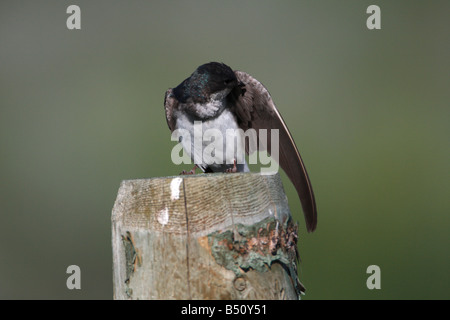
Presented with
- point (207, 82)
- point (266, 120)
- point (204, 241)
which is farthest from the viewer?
point (266, 120)

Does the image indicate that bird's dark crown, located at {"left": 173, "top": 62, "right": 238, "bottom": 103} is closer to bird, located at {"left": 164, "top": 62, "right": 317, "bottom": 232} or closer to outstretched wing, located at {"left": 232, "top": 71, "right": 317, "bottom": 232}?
bird, located at {"left": 164, "top": 62, "right": 317, "bottom": 232}

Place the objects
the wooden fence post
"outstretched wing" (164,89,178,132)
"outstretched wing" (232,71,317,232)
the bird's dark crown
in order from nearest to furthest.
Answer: the wooden fence post, "outstretched wing" (232,71,317,232), the bird's dark crown, "outstretched wing" (164,89,178,132)

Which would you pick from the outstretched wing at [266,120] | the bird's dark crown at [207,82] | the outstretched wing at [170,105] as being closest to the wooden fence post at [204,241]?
the outstretched wing at [266,120]

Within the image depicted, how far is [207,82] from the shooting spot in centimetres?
378

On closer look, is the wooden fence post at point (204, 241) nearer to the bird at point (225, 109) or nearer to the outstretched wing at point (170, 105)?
the bird at point (225, 109)

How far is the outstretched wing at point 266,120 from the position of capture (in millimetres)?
3479

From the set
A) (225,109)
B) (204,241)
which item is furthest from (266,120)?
(204,241)

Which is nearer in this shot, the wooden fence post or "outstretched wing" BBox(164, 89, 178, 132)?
the wooden fence post

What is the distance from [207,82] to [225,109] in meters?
0.29

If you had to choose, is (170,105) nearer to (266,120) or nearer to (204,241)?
(266,120)

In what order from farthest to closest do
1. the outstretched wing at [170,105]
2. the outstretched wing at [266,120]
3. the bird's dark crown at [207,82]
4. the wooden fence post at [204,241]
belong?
the outstretched wing at [170,105] → the bird's dark crown at [207,82] → the outstretched wing at [266,120] → the wooden fence post at [204,241]

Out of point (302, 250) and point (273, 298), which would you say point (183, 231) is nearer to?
point (273, 298)

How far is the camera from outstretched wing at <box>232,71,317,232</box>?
3.48 meters

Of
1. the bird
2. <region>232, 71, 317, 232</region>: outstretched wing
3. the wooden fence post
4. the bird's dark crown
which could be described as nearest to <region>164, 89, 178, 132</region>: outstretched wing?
the bird
